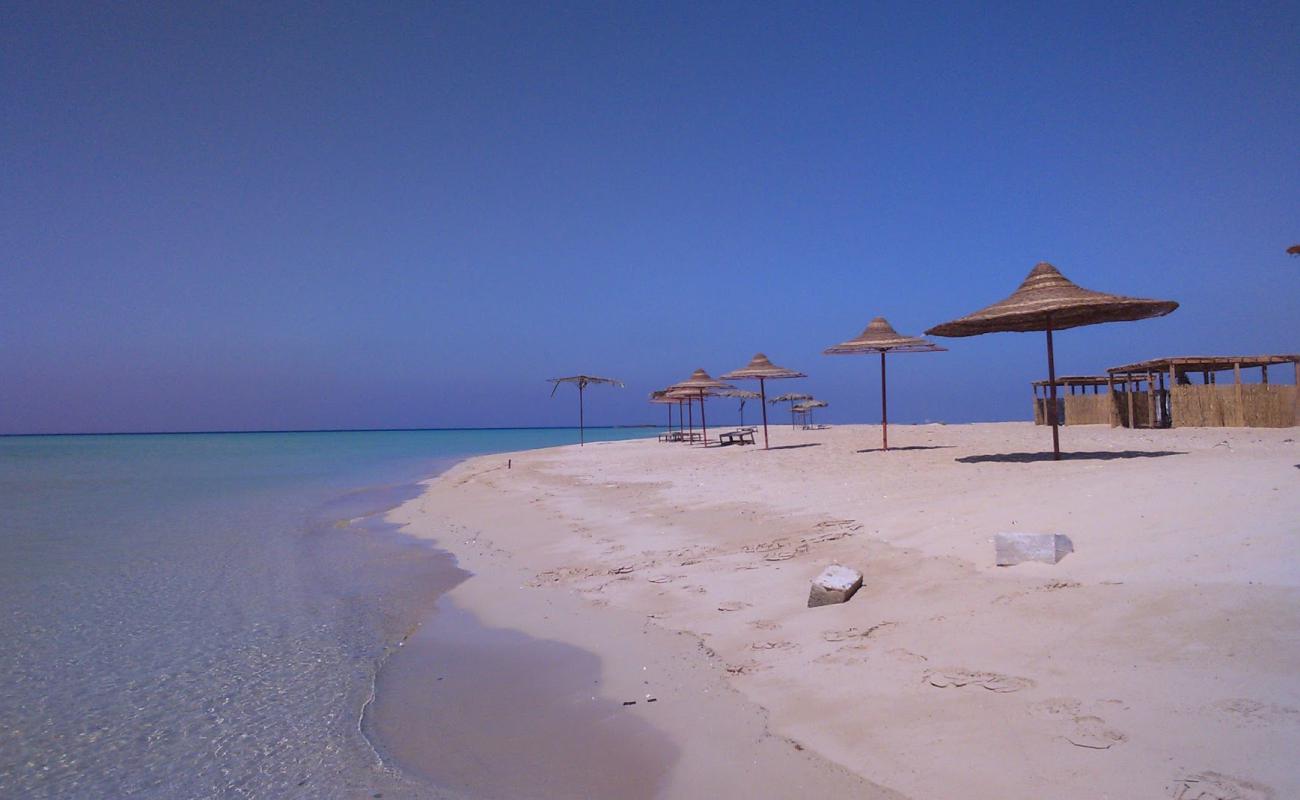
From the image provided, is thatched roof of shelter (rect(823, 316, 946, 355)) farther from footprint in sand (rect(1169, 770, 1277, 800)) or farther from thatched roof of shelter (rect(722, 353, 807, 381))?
footprint in sand (rect(1169, 770, 1277, 800))

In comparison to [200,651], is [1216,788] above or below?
above

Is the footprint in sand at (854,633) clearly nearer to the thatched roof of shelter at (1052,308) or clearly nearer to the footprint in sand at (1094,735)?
the footprint in sand at (1094,735)

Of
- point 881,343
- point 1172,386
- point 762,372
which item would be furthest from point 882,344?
point 1172,386

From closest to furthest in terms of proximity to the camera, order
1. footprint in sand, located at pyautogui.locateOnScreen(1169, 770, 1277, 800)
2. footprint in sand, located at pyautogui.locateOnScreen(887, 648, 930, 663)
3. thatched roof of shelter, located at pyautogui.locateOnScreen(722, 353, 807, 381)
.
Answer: footprint in sand, located at pyautogui.locateOnScreen(1169, 770, 1277, 800), footprint in sand, located at pyautogui.locateOnScreen(887, 648, 930, 663), thatched roof of shelter, located at pyautogui.locateOnScreen(722, 353, 807, 381)

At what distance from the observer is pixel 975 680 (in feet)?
10.6

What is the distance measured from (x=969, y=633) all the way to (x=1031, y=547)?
3.93 ft

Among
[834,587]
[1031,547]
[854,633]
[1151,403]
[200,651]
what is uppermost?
[1151,403]

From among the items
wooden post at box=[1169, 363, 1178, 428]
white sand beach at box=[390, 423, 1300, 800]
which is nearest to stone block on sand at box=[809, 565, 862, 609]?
white sand beach at box=[390, 423, 1300, 800]

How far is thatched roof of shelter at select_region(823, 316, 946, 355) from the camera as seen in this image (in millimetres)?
15211

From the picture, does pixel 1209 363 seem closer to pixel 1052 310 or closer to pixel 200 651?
pixel 1052 310

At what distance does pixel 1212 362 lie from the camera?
64.7 ft

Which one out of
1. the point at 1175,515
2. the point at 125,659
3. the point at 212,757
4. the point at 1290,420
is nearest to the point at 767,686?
the point at 212,757

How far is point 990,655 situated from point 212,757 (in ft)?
13.1

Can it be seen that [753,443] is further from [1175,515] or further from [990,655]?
[990,655]
